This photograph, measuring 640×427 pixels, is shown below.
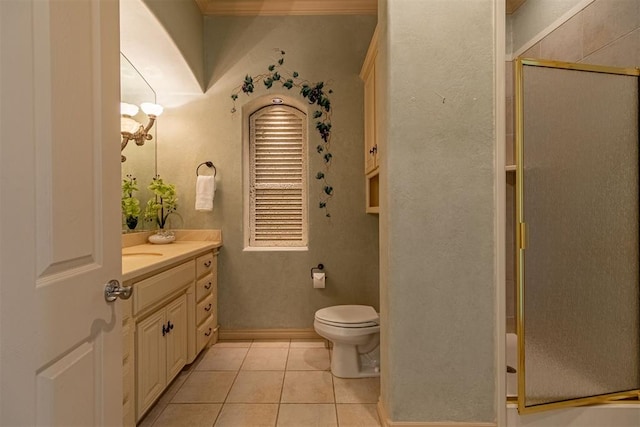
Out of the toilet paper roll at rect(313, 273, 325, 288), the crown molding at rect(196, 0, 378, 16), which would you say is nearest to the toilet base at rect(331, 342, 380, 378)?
the toilet paper roll at rect(313, 273, 325, 288)

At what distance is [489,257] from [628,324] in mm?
764

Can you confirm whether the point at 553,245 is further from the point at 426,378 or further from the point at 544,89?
the point at 426,378

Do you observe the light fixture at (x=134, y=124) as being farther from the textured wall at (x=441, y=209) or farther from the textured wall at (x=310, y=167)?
the textured wall at (x=441, y=209)

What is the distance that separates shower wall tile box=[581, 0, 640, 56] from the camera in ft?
5.19

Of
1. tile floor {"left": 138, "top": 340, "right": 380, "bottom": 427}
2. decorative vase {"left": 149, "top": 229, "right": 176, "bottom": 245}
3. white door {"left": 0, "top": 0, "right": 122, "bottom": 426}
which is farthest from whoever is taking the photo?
decorative vase {"left": 149, "top": 229, "right": 176, "bottom": 245}

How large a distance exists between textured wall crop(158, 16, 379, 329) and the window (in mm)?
180

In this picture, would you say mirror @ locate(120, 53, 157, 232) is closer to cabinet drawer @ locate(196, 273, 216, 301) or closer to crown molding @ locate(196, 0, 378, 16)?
cabinet drawer @ locate(196, 273, 216, 301)

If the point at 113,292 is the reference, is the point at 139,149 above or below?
above

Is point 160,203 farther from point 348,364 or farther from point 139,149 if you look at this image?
point 348,364

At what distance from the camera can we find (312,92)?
9.39 ft

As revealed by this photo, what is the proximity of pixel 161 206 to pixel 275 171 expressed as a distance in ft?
3.27

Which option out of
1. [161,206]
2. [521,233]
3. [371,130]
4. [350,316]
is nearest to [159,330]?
[350,316]

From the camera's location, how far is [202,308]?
2436 millimetres

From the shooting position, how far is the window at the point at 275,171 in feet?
9.98
